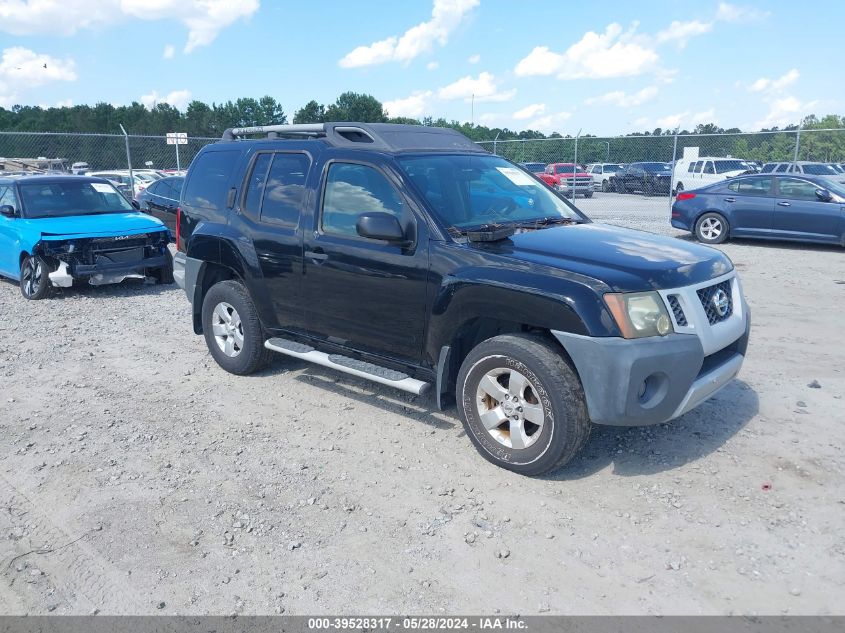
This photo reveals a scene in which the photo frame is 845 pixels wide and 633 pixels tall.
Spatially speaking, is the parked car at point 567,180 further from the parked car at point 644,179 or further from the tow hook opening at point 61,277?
the tow hook opening at point 61,277

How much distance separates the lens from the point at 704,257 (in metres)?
4.39

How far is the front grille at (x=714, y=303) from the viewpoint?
13.8 ft

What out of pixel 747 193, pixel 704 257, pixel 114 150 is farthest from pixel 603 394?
pixel 114 150

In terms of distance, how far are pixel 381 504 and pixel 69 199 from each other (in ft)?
27.7

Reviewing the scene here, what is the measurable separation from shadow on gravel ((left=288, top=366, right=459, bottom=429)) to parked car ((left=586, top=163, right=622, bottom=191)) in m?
28.8

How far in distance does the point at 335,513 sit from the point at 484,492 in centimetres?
86

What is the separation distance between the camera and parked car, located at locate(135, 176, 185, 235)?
14612 millimetres

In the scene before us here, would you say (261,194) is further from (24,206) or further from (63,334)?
(24,206)

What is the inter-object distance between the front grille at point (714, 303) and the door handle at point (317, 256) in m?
2.55

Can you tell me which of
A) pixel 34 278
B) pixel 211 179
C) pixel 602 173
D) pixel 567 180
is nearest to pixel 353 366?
pixel 211 179

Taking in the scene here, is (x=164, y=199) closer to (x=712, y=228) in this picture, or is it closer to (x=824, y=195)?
(x=712, y=228)

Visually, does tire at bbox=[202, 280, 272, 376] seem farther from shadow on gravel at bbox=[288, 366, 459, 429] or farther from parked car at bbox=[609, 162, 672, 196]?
parked car at bbox=[609, 162, 672, 196]

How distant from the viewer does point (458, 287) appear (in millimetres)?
4312

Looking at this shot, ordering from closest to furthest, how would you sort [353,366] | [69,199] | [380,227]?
[380,227] < [353,366] < [69,199]
